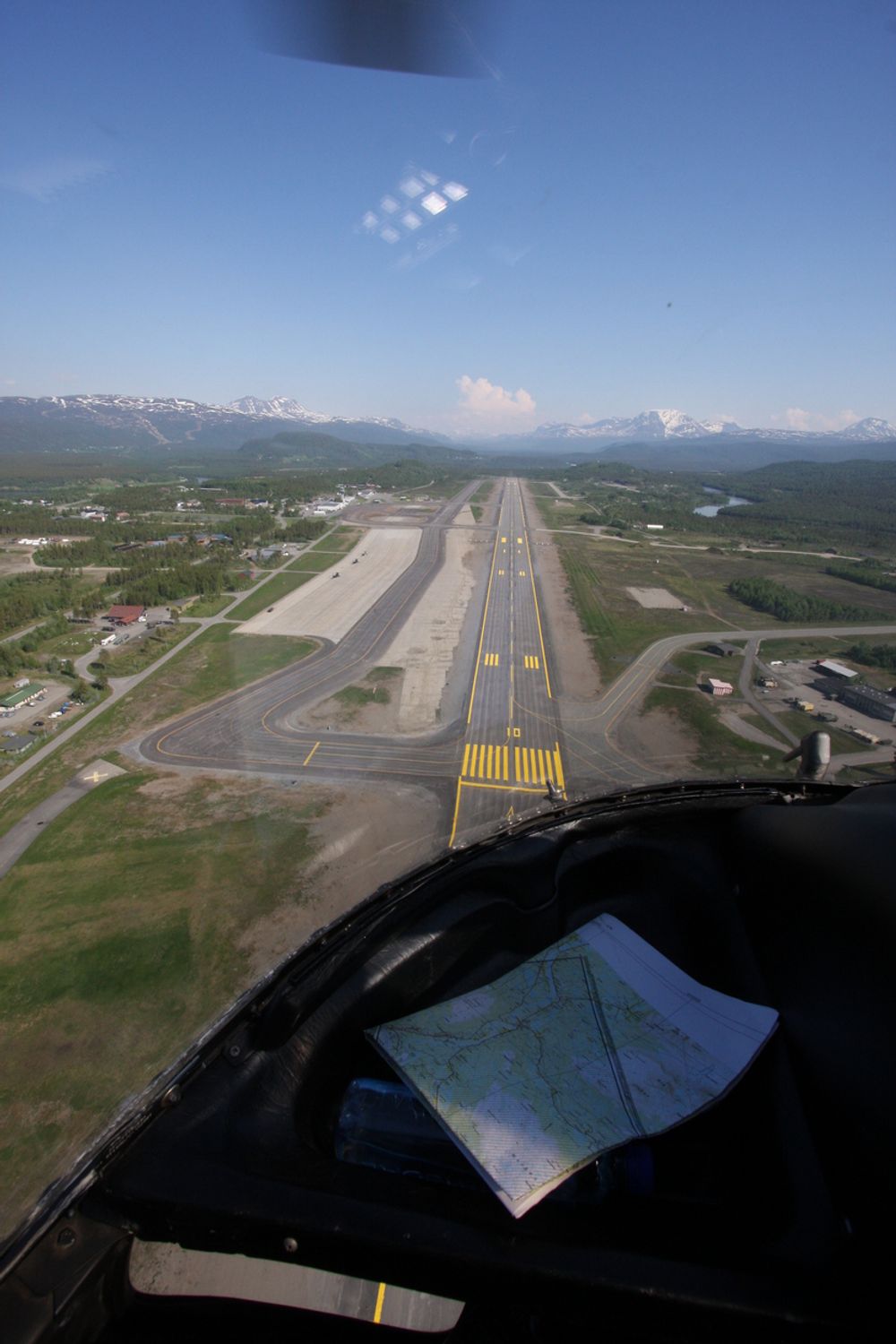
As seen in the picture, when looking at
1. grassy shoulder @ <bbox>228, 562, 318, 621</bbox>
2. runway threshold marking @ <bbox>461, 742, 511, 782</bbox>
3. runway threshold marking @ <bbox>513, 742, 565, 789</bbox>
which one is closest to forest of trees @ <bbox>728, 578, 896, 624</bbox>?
runway threshold marking @ <bbox>513, 742, 565, 789</bbox>

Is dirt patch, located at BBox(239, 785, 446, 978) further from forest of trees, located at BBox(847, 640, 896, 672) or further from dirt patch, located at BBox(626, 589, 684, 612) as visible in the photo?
dirt patch, located at BBox(626, 589, 684, 612)

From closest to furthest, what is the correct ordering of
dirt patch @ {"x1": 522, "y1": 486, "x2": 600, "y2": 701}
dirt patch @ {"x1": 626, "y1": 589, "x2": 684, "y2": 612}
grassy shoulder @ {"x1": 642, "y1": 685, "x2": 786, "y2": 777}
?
1. grassy shoulder @ {"x1": 642, "y1": 685, "x2": 786, "y2": 777}
2. dirt patch @ {"x1": 522, "y1": 486, "x2": 600, "y2": 701}
3. dirt patch @ {"x1": 626, "y1": 589, "x2": 684, "y2": 612}

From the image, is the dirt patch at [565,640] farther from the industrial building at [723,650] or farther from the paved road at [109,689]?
the paved road at [109,689]

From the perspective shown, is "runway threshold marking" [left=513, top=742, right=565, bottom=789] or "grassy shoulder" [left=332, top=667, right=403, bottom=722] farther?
"grassy shoulder" [left=332, top=667, right=403, bottom=722]

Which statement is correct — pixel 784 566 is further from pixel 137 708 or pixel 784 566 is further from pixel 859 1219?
pixel 859 1219

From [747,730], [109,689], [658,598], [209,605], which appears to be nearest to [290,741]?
[109,689]

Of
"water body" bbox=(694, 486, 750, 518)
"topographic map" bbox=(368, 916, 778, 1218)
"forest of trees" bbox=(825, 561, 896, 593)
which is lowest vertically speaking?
"forest of trees" bbox=(825, 561, 896, 593)

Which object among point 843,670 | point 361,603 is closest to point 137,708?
point 361,603
